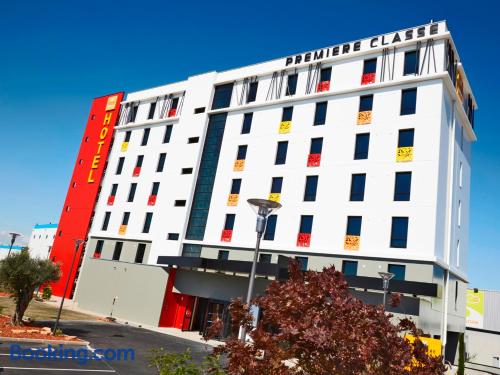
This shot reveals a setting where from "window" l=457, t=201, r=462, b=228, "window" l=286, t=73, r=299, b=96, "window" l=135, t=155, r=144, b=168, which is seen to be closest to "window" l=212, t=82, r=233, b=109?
"window" l=286, t=73, r=299, b=96

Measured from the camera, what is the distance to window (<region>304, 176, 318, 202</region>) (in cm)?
2991

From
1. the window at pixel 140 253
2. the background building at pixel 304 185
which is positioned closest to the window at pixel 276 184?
the background building at pixel 304 185

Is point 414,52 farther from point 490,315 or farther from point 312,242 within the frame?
point 490,315

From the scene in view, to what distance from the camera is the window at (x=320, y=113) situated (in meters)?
31.6

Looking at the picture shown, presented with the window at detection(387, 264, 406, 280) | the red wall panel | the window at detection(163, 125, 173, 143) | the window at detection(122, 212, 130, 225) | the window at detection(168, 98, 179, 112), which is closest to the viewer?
the window at detection(387, 264, 406, 280)

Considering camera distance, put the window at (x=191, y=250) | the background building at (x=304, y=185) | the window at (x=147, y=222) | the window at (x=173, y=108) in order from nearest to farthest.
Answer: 1. the background building at (x=304, y=185)
2. the window at (x=191, y=250)
3. the window at (x=147, y=222)
4. the window at (x=173, y=108)

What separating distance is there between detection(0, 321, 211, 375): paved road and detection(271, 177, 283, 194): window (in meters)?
12.8

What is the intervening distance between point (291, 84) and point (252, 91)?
415 cm

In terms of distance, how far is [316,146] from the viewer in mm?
31172

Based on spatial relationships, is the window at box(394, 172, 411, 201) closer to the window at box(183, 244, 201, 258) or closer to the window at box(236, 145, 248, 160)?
the window at box(236, 145, 248, 160)

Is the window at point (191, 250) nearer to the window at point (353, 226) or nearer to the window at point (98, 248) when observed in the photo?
the window at point (98, 248)

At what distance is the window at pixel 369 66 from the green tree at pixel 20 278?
26210mm

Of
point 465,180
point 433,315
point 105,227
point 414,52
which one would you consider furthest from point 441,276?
point 105,227

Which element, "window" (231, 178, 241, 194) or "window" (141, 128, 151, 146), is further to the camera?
"window" (141, 128, 151, 146)
